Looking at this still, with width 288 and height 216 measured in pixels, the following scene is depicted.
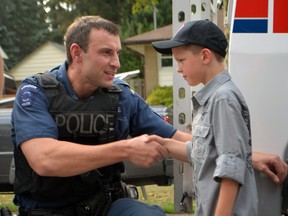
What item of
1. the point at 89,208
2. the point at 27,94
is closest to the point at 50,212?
the point at 89,208

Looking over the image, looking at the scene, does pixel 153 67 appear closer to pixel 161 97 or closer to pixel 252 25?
pixel 161 97

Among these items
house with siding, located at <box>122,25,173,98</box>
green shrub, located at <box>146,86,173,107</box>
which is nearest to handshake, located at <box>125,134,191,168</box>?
green shrub, located at <box>146,86,173,107</box>

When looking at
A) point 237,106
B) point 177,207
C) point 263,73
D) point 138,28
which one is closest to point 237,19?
point 263,73

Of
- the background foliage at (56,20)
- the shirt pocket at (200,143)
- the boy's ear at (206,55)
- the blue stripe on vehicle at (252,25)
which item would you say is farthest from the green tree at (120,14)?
the shirt pocket at (200,143)

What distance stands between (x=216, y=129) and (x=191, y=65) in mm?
355

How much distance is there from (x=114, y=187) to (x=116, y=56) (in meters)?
0.72

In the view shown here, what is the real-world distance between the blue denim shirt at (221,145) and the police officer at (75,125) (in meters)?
0.39

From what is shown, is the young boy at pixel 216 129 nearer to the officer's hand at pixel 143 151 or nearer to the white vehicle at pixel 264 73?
the white vehicle at pixel 264 73

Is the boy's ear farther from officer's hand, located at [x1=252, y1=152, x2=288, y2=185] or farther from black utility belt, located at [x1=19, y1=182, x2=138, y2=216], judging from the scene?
black utility belt, located at [x1=19, y1=182, x2=138, y2=216]

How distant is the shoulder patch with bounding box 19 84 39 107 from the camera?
10.1ft

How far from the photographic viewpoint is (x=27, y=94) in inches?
121

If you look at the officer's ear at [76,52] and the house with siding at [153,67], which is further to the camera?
the house with siding at [153,67]

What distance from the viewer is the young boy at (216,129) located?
2.43m

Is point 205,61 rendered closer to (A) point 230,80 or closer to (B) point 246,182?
(A) point 230,80
